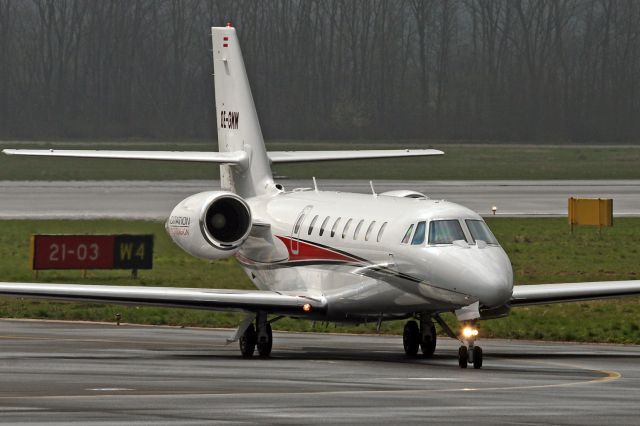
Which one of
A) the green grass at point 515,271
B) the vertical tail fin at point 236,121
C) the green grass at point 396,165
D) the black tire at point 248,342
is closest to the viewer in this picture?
the black tire at point 248,342

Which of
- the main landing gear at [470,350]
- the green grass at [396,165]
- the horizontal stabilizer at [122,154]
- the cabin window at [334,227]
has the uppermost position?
the green grass at [396,165]

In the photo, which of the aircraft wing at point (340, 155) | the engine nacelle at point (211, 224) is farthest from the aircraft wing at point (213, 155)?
the engine nacelle at point (211, 224)

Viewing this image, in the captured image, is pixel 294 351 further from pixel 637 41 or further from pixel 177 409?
pixel 637 41

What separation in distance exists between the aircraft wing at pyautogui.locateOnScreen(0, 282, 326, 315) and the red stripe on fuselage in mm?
1008

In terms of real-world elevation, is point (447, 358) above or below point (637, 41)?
below

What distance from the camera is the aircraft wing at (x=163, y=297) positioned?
901 inches

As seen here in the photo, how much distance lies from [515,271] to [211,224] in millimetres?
13628

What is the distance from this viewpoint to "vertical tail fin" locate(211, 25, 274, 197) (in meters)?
29.0

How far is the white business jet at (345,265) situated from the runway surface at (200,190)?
26.7 m

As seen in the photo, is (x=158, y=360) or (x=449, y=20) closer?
(x=158, y=360)

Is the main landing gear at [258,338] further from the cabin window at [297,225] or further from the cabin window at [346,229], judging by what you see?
the cabin window at [297,225]

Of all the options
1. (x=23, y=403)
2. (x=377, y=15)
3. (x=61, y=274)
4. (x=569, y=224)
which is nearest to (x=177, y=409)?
(x=23, y=403)

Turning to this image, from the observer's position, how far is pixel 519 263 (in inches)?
1560

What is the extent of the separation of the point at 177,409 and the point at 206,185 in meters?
53.8
